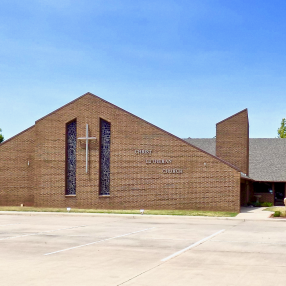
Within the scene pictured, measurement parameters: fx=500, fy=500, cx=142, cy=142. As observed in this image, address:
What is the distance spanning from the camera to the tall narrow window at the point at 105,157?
35.3m

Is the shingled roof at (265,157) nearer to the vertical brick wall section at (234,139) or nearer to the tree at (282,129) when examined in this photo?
the vertical brick wall section at (234,139)

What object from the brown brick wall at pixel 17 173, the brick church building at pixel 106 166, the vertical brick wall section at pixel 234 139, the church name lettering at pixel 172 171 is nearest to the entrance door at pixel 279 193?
the vertical brick wall section at pixel 234 139

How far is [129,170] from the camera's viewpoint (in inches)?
1363

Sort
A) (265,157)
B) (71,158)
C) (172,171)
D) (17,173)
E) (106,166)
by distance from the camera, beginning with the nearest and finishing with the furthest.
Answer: (172,171) < (106,166) < (71,158) < (17,173) < (265,157)

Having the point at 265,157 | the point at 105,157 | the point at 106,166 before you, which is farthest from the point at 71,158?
the point at 265,157

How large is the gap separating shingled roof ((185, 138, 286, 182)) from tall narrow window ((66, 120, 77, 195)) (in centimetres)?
1793

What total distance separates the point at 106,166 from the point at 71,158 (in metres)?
2.63

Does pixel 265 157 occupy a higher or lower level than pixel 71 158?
higher

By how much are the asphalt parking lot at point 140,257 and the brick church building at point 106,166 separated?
12.9 meters

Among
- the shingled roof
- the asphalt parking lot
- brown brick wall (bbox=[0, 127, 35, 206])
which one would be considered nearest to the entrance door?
the shingled roof

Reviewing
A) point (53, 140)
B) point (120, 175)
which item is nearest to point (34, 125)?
point (53, 140)

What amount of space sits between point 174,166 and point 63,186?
26.6 feet

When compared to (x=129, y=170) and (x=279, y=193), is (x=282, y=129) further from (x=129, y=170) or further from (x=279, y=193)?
(x=129, y=170)

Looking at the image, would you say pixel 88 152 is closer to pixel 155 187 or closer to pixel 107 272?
pixel 155 187
